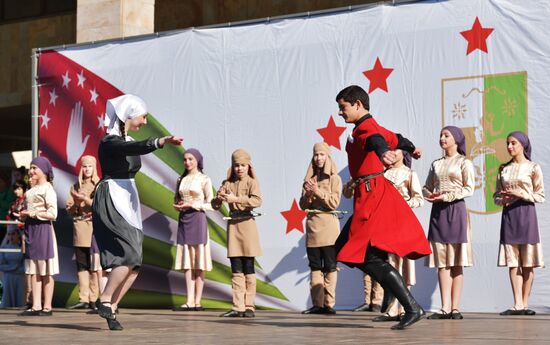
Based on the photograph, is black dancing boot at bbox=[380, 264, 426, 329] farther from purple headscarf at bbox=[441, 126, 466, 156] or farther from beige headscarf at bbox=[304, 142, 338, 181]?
beige headscarf at bbox=[304, 142, 338, 181]

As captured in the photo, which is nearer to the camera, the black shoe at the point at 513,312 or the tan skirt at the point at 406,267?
the black shoe at the point at 513,312

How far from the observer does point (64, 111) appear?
1468 centimetres

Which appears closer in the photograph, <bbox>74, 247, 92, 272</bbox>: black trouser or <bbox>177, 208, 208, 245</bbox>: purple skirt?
<bbox>177, 208, 208, 245</bbox>: purple skirt

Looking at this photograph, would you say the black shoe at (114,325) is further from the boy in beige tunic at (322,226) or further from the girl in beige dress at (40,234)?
the boy in beige tunic at (322,226)

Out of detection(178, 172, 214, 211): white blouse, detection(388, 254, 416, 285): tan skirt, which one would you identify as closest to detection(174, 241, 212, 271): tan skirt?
detection(178, 172, 214, 211): white blouse

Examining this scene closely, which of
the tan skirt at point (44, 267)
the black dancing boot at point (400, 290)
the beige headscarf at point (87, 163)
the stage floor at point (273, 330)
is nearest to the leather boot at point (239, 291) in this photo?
the stage floor at point (273, 330)

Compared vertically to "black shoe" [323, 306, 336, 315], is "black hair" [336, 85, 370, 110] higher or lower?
higher

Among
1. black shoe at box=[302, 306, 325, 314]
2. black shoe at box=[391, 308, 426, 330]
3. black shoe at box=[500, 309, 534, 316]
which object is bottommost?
black shoe at box=[302, 306, 325, 314]

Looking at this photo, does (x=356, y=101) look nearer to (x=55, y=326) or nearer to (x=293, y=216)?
(x=55, y=326)

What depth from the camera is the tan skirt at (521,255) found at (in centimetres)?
1122

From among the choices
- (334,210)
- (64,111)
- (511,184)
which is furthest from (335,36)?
(64,111)

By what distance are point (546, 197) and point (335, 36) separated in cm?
295

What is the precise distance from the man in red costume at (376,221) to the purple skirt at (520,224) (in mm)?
2992

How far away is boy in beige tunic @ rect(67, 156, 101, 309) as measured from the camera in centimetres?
1359
